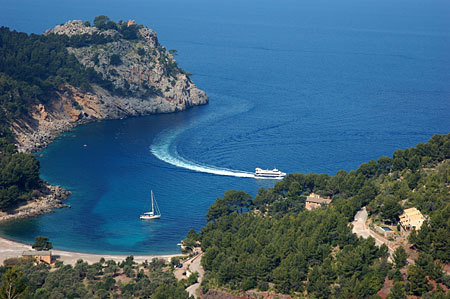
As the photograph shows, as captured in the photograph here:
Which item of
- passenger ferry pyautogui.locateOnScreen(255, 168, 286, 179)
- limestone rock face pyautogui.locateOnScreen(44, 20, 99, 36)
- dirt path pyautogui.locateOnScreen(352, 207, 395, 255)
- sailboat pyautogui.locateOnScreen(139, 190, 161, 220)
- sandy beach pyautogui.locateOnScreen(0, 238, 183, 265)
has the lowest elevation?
sandy beach pyautogui.locateOnScreen(0, 238, 183, 265)

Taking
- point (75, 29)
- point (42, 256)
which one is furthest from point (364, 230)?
point (75, 29)

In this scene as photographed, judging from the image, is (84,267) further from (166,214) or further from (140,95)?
(140,95)

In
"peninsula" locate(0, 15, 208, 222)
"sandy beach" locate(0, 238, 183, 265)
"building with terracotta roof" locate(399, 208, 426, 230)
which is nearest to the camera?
"building with terracotta roof" locate(399, 208, 426, 230)

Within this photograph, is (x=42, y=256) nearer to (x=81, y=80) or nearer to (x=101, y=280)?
(x=101, y=280)

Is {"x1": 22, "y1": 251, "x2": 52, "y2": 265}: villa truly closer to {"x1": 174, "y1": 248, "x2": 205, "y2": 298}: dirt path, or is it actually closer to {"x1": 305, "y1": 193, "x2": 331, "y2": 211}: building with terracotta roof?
{"x1": 174, "y1": 248, "x2": 205, "y2": 298}: dirt path

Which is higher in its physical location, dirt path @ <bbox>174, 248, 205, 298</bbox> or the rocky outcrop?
the rocky outcrop

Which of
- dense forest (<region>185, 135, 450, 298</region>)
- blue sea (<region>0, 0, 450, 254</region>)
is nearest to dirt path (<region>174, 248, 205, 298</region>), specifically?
dense forest (<region>185, 135, 450, 298</region>)

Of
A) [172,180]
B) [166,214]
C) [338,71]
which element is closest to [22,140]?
[172,180]
